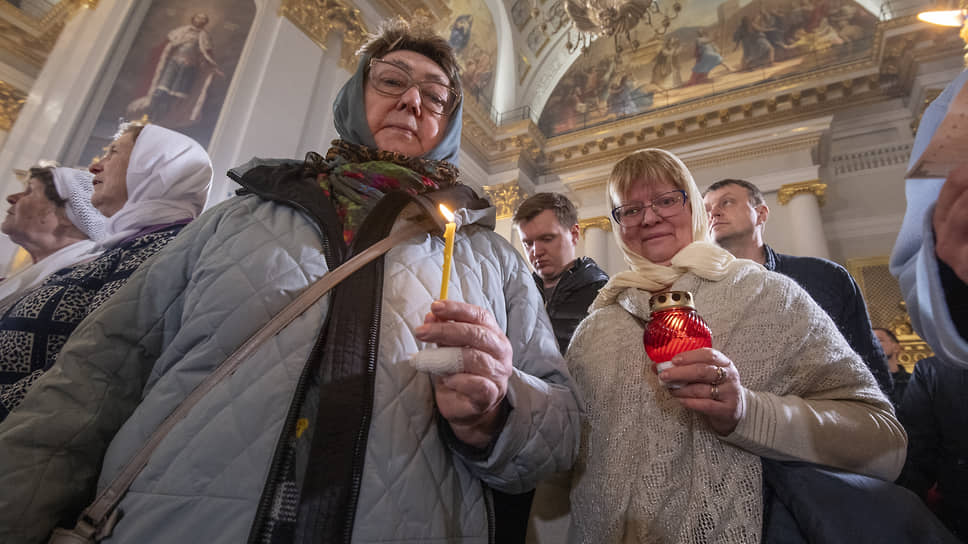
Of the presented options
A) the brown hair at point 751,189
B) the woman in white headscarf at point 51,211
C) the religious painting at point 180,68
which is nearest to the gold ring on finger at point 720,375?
the brown hair at point 751,189

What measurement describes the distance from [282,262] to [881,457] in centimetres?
129

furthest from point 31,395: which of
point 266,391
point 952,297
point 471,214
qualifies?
point 952,297

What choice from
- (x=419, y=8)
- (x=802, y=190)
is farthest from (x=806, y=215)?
(x=419, y=8)

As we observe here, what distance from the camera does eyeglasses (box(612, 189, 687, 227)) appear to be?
1357mm

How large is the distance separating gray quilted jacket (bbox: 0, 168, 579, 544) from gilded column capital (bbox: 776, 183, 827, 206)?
770 centimetres

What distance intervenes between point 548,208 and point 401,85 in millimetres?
1564

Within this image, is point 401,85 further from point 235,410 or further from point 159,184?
point 159,184

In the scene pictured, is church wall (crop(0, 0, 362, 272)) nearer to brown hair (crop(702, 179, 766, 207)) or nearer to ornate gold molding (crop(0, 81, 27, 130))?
ornate gold molding (crop(0, 81, 27, 130))

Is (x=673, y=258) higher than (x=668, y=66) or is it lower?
lower

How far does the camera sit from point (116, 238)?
57.9 inches

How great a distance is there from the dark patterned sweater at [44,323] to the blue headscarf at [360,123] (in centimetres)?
76

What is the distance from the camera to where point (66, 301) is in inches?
45.4

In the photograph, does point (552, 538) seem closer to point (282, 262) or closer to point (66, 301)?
point (282, 262)

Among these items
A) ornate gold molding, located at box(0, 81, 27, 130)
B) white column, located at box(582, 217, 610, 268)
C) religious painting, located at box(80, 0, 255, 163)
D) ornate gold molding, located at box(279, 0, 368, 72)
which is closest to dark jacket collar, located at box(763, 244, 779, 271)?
ornate gold molding, located at box(279, 0, 368, 72)
